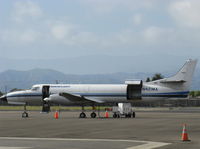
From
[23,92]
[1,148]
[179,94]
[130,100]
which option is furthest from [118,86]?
[1,148]

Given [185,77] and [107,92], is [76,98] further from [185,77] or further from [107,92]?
[185,77]

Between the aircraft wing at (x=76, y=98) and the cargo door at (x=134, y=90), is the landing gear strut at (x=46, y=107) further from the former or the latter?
the cargo door at (x=134, y=90)

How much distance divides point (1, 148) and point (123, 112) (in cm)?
3014

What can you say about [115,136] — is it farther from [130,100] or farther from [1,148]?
[130,100]

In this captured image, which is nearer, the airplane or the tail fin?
the airplane

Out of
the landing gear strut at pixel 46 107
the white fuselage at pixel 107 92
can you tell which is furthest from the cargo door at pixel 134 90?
the landing gear strut at pixel 46 107

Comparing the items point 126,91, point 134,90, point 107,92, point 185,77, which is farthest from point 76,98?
point 185,77

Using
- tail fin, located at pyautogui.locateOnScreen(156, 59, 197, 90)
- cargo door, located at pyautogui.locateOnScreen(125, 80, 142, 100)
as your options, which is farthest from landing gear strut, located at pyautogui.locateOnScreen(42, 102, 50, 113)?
tail fin, located at pyautogui.locateOnScreen(156, 59, 197, 90)

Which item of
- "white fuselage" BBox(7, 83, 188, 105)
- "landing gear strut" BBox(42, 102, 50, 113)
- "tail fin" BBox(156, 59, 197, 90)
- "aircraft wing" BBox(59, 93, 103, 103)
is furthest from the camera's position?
"landing gear strut" BBox(42, 102, 50, 113)

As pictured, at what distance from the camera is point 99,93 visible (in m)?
53.9

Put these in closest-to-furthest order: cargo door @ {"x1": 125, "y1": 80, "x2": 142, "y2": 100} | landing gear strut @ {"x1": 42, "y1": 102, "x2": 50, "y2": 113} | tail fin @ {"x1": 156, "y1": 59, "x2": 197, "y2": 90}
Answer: cargo door @ {"x1": 125, "y1": 80, "x2": 142, "y2": 100} < tail fin @ {"x1": 156, "y1": 59, "x2": 197, "y2": 90} < landing gear strut @ {"x1": 42, "y1": 102, "x2": 50, "y2": 113}

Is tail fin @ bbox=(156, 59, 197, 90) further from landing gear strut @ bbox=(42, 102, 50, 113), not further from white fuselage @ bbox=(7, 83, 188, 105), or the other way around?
landing gear strut @ bbox=(42, 102, 50, 113)

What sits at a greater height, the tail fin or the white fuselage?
the tail fin

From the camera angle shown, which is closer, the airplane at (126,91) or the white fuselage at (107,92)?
the airplane at (126,91)
